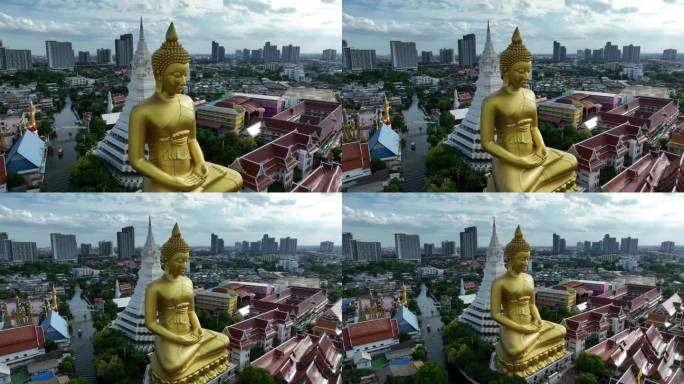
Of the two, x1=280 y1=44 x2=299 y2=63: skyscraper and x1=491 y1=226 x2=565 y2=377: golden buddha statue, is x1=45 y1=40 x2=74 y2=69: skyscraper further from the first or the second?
x1=491 y1=226 x2=565 y2=377: golden buddha statue

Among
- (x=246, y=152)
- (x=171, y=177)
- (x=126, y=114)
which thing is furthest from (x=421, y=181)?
(x=126, y=114)

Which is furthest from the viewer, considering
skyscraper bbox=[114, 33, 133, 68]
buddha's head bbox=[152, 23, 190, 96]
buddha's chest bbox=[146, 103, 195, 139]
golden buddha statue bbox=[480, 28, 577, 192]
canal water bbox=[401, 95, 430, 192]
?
canal water bbox=[401, 95, 430, 192]

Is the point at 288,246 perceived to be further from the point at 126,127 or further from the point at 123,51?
the point at 123,51

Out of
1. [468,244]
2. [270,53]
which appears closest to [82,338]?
[270,53]

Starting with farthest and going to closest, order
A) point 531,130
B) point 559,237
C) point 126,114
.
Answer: point 559,237 → point 126,114 → point 531,130

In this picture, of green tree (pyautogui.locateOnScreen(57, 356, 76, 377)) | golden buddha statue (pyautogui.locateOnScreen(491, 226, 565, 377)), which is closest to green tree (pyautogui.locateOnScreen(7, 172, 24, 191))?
green tree (pyautogui.locateOnScreen(57, 356, 76, 377))

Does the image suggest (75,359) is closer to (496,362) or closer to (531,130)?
(496,362)
